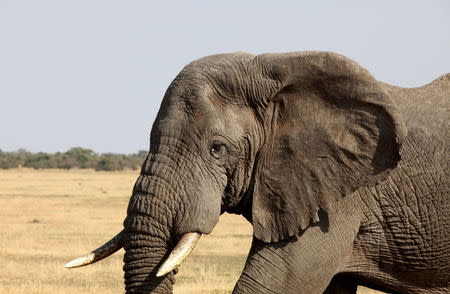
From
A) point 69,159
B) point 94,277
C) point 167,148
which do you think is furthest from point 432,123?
point 69,159

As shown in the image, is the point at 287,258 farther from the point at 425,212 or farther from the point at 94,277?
the point at 94,277

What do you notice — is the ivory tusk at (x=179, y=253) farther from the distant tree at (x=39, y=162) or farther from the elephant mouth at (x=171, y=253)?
the distant tree at (x=39, y=162)

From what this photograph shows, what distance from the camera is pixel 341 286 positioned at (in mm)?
7012

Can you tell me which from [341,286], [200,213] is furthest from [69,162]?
[200,213]

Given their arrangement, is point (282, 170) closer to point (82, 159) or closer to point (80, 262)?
point (80, 262)

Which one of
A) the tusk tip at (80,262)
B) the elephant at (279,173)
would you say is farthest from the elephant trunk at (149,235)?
the tusk tip at (80,262)

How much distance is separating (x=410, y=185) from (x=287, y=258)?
0.99 metres

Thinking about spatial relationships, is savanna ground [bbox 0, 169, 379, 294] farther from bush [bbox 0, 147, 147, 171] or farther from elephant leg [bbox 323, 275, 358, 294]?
bush [bbox 0, 147, 147, 171]

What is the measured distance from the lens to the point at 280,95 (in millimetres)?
6293

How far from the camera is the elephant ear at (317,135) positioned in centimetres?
618

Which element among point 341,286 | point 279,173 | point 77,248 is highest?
point 279,173

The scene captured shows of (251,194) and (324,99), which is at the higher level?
(324,99)

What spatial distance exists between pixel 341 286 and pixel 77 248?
494 inches

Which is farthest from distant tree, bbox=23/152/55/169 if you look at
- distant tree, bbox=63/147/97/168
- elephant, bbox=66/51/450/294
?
elephant, bbox=66/51/450/294
